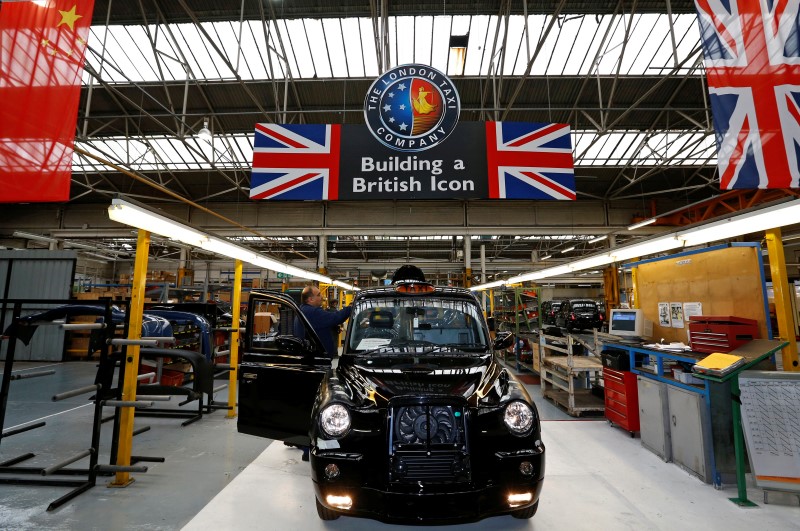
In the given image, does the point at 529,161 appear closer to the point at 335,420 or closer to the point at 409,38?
the point at 335,420

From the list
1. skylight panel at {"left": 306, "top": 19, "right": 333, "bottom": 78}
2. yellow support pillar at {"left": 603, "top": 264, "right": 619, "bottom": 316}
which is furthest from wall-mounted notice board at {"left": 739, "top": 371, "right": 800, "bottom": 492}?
yellow support pillar at {"left": 603, "top": 264, "right": 619, "bottom": 316}

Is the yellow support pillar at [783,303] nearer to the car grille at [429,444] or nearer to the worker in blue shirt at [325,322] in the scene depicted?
the car grille at [429,444]

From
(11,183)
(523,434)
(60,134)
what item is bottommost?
(523,434)

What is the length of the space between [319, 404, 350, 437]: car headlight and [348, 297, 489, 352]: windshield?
766 millimetres

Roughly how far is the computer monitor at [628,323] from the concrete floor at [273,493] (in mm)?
1294

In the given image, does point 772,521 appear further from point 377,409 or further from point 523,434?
point 377,409

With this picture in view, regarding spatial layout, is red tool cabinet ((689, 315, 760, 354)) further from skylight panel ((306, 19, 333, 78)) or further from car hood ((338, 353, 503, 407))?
skylight panel ((306, 19, 333, 78))

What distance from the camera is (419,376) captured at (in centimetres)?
239

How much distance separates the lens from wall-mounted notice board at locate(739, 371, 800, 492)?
276 cm

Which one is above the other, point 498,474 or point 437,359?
point 437,359

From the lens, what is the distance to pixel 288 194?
12.5 feet

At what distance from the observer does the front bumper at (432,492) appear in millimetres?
1902

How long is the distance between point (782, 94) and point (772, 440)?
2.72 metres

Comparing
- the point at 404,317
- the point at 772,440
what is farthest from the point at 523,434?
the point at 772,440
